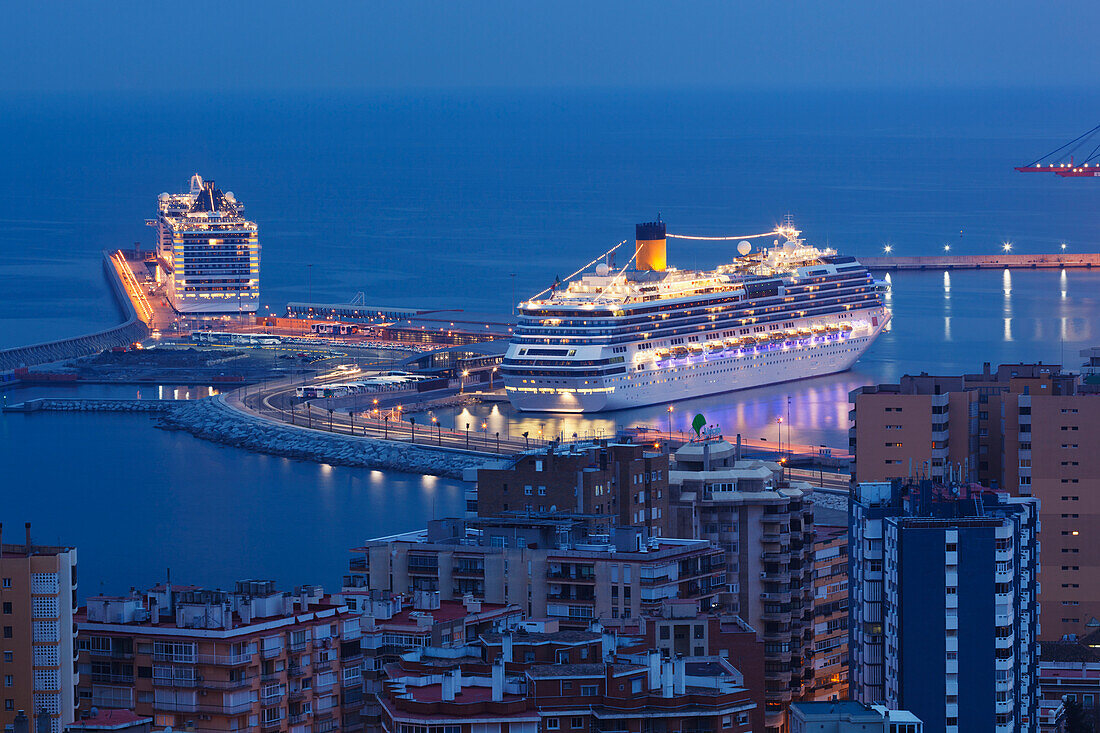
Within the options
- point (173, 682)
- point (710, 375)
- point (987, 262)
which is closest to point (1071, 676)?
point (173, 682)

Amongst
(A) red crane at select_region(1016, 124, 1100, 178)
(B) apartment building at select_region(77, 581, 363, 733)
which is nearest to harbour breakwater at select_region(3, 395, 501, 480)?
(B) apartment building at select_region(77, 581, 363, 733)

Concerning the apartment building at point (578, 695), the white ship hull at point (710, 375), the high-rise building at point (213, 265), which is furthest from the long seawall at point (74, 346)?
the apartment building at point (578, 695)

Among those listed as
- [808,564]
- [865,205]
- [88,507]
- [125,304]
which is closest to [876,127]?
[865,205]

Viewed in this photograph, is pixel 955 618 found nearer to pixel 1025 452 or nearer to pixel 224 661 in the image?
pixel 224 661

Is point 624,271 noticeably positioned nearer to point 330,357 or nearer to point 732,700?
point 330,357

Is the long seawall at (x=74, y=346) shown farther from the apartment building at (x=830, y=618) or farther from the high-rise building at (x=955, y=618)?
the high-rise building at (x=955, y=618)

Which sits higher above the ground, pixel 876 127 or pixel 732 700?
pixel 876 127
